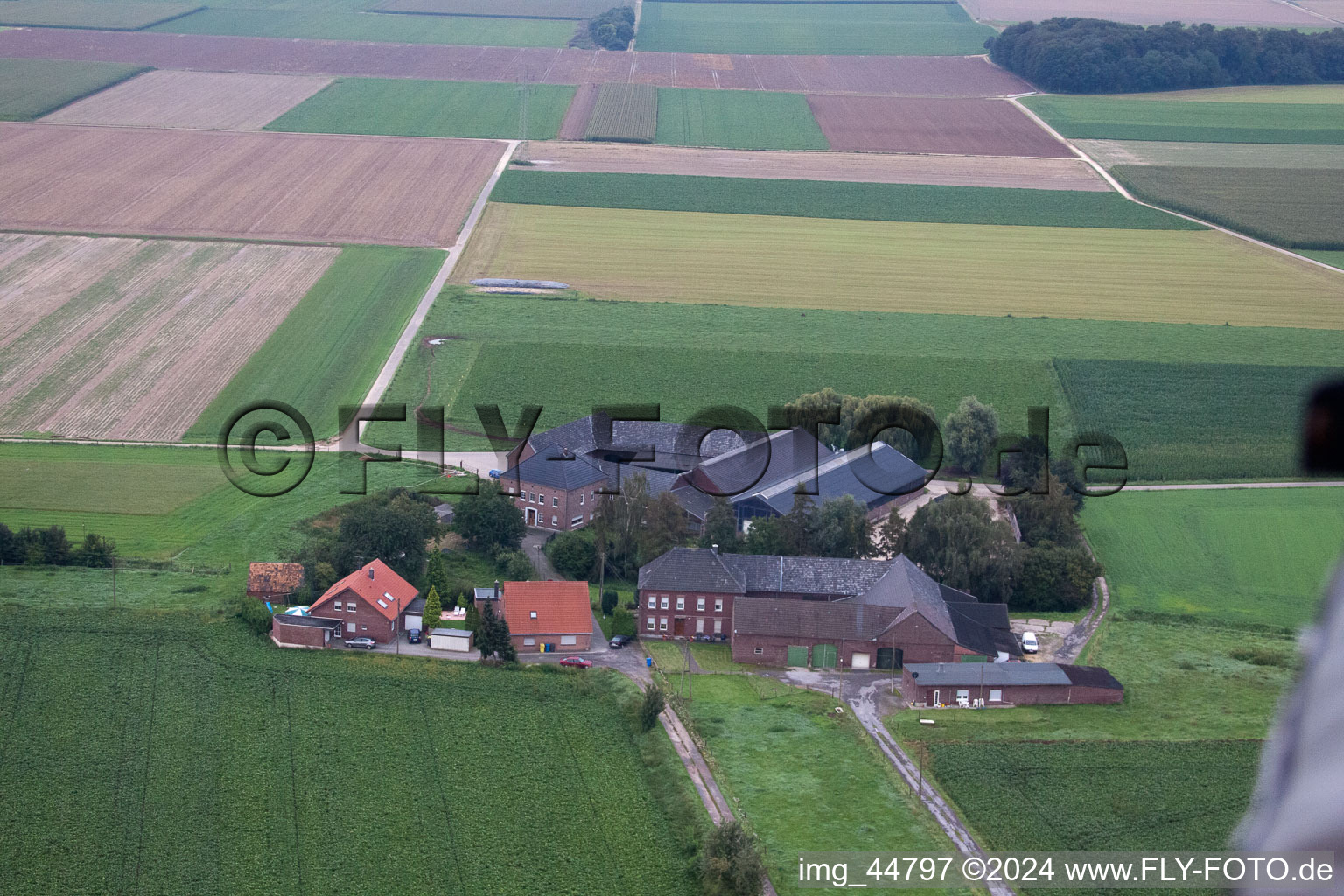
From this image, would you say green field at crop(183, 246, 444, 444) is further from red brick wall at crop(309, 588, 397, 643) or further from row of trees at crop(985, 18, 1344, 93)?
row of trees at crop(985, 18, 1344, 93)

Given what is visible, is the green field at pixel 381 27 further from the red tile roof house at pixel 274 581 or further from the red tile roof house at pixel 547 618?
the red tile roof house at pixel 547 618

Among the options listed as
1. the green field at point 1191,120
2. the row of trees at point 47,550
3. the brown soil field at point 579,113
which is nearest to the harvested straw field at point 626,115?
the brown soil field at point 579,113

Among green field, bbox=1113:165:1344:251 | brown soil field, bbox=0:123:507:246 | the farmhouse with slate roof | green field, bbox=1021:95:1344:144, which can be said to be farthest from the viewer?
green field, bbox=1021:95:1344:144

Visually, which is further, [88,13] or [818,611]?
[88,13]

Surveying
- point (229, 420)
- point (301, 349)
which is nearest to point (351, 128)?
point (301, 349)

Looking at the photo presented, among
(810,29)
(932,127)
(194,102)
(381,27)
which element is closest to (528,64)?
(381,27)

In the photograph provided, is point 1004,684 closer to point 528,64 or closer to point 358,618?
point 358,618

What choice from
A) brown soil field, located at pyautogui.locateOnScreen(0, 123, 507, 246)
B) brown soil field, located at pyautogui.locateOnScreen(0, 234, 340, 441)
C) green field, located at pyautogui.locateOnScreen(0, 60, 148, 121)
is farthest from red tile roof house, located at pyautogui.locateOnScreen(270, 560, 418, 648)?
green field, located at pyautogui.locateOnScreen(0, 60, 148, 121)

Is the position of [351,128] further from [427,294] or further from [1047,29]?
[1047,29]
